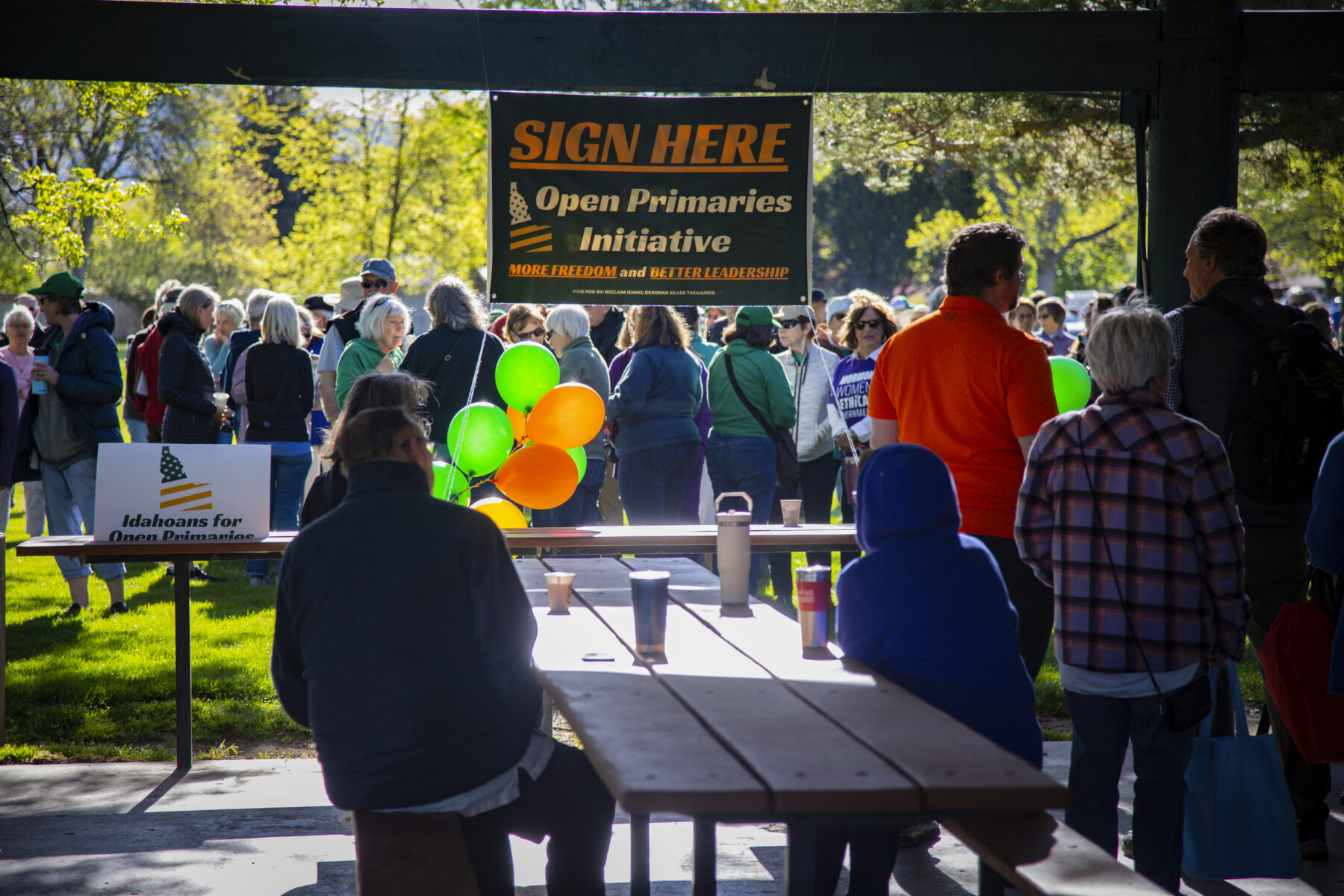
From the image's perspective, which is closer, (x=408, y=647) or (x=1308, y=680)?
(x=408, y=647)

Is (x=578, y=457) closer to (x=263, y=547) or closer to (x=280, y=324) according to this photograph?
(x=263, y=547)

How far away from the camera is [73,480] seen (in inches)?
297

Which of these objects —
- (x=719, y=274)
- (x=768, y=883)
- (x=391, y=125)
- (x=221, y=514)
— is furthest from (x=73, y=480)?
(x=391, y=125)

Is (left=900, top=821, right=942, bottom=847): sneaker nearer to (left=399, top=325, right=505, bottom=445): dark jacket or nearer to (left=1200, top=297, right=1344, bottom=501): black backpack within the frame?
(left=1200, top=297, right=1344, bottom=501): black backpack

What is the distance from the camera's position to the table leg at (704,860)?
2.49 meters

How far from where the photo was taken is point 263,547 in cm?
451

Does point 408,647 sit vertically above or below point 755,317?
below

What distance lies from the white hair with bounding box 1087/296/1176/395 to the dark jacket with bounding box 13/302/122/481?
6.18m

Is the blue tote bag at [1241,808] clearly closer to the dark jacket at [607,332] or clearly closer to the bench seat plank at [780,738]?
the bench seat plank at [780,738]

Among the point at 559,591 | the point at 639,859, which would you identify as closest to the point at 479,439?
the point at 559,591

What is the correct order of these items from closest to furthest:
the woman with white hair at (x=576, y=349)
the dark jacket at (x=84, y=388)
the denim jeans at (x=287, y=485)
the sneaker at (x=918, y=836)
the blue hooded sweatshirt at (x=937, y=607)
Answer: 1. the blue hooded sweatshirt at (x=937, y=607)
2. the sneaker at (x=918, y=836)
3. the woman with white hair at (x=576, y=349)
4. the dark jacket at (x=84, y=388)
5. the denim jeans at (x=287, y=485)

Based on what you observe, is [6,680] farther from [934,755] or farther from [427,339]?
[934,755]

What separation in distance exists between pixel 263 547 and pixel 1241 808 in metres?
3.38

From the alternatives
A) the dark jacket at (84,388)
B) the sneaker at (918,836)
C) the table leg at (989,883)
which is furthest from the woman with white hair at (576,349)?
the table leg at (989,883)
